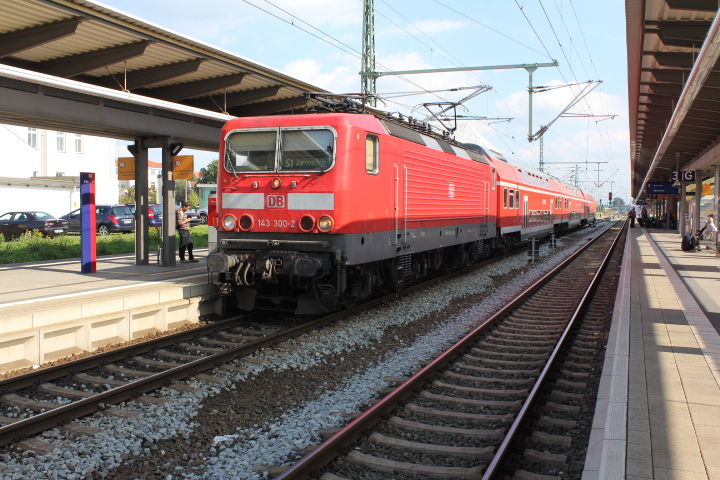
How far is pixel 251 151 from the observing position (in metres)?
9.39

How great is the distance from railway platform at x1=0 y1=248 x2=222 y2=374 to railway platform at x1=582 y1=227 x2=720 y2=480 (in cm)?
621

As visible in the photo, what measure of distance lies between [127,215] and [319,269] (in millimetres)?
24961

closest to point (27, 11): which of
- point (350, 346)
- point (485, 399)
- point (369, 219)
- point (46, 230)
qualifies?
point (369, 219)

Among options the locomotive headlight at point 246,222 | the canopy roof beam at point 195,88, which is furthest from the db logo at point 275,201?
the canopy roof beam at point 195,88

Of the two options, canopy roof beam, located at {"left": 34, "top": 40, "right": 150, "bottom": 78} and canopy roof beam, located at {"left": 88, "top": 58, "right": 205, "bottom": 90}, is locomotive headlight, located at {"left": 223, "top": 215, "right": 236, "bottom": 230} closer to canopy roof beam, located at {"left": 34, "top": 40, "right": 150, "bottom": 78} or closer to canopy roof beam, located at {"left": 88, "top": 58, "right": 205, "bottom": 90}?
canopy roof beam, located at {"left": 34, "top": 40, "right": 150, "bottom": 78}

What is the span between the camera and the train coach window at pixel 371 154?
30.4 feet

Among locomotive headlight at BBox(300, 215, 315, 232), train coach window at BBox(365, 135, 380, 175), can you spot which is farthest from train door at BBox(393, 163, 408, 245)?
locomotive headlight at BBox(300, 215, 315, 232)

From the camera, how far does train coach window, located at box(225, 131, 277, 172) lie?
9.27 m

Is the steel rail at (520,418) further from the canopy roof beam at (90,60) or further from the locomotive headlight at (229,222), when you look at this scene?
the canopy roof beam at (90,60)

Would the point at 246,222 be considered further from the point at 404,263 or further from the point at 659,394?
the point at 659,394

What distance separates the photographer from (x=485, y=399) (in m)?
6.06

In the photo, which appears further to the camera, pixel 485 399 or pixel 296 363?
pixel 296 363

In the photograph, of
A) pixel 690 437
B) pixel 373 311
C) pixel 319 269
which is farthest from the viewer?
pixel 373 311

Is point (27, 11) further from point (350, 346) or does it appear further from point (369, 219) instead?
point (350, 346)
